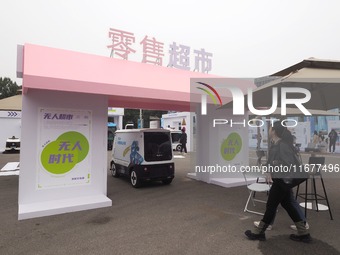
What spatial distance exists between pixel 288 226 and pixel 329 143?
13968mm

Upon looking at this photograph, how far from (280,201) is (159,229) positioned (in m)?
1.94

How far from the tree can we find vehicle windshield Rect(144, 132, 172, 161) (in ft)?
130

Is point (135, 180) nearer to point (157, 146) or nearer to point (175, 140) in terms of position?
point (157, 146)

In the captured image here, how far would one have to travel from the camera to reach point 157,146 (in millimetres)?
7242

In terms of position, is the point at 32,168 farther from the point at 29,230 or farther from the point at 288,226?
the point at 288,226

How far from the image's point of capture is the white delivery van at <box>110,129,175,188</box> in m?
7.07

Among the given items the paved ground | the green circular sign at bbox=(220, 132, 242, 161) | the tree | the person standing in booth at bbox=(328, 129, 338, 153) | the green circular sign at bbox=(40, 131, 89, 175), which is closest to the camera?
the paved ground

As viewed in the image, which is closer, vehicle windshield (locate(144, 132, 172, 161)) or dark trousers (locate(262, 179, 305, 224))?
dark trousers (locate(262, 179, 305, 224))

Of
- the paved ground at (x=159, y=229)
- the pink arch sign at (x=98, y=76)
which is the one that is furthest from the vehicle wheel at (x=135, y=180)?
the pink arch sign at (x=98, y=76)

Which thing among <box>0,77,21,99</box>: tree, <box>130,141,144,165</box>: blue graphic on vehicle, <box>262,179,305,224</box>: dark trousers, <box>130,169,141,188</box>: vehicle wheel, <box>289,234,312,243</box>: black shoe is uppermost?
<box>0,77,21,99</box>: tree

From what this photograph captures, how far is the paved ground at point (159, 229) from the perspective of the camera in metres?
3.53

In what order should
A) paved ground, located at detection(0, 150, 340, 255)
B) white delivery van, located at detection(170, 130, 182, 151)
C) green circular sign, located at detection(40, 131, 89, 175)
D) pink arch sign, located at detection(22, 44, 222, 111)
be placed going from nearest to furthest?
1. paved ground, located at detection(0, 150, 340, 255)
2. pink arch sign, located at detection(22, 44, 222, 111)
3. green circular sign, located at detection(40, 131, 89, 175)
4. white delivery van, located at detection(170, 130, 182, 151)

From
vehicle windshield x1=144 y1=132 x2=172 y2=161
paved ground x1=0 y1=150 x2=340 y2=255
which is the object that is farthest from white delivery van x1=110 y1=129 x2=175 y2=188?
paved ground x1=0 y1=150 x2=340 y2=255

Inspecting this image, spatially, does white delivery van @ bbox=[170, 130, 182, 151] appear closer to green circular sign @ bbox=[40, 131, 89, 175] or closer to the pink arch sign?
the pink arch sign
